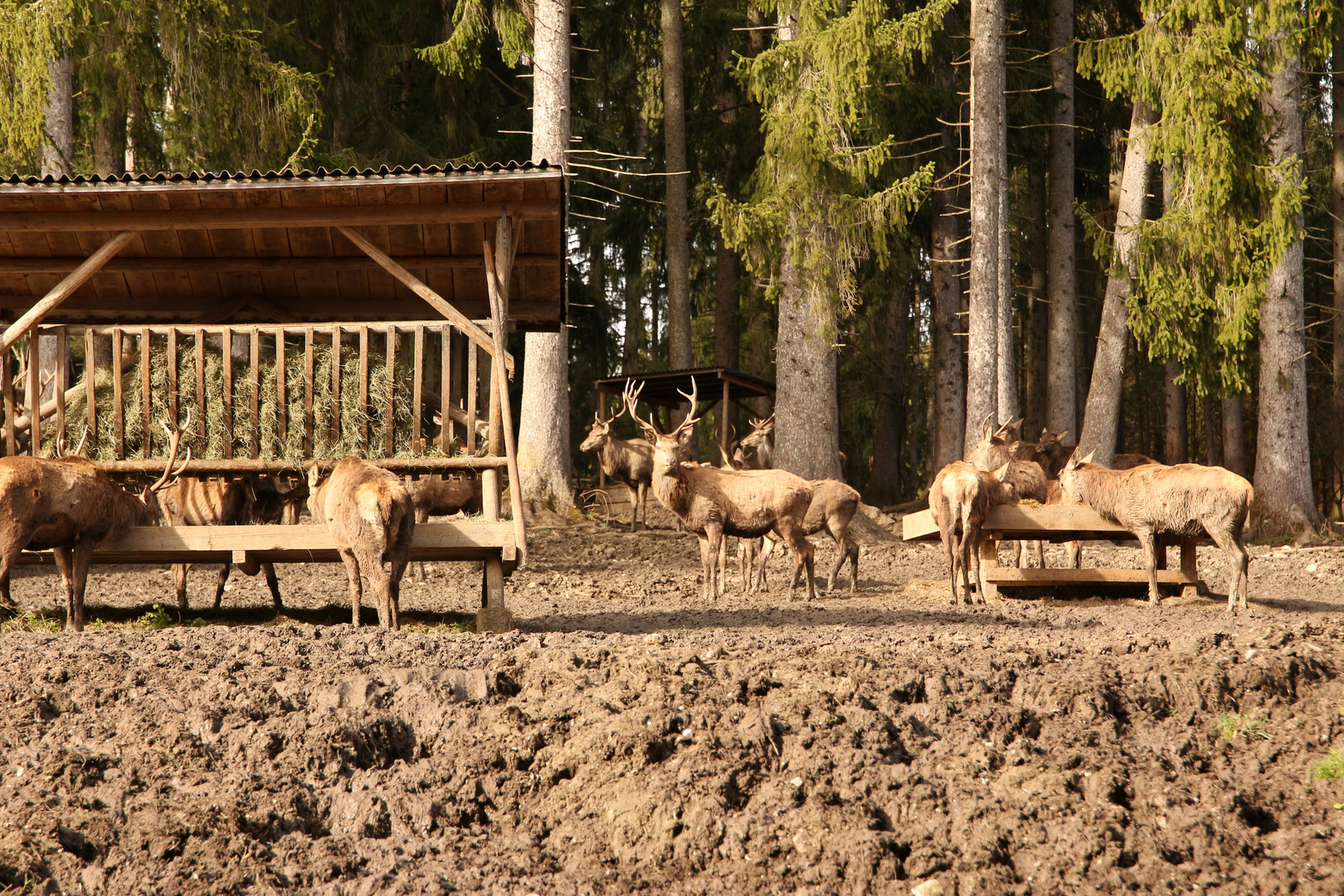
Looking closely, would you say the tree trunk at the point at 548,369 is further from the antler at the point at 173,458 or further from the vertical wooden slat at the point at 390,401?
the antler at the point at 173,458

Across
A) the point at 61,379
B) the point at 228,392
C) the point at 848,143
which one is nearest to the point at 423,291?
the point at 228,392

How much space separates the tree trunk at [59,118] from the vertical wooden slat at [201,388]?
26.2ft

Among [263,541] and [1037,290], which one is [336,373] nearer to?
[263,541]

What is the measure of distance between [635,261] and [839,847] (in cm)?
2449

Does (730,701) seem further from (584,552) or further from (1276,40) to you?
(1276,40)

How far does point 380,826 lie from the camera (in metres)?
5.31

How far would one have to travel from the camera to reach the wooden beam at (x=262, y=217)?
999cm

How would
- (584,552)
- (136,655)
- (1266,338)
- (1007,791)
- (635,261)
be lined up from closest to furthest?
(1007,791), (136,655), (584,552), (1266,338), (635,261)

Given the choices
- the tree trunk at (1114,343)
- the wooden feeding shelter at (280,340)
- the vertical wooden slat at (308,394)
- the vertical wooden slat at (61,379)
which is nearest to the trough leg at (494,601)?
the wooden feeding shelter at (280,340)

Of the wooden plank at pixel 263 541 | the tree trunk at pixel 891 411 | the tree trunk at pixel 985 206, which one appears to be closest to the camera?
the wooden plank at pixel 263 541

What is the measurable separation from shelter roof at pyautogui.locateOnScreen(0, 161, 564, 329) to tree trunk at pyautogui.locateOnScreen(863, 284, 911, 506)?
18.4 metres

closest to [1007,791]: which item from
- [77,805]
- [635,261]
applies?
[77,805]

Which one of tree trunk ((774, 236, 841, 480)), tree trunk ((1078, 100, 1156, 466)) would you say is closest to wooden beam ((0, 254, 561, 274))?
tree trunk ((774, 236, 841, 480))

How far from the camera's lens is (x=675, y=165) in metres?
25.1
